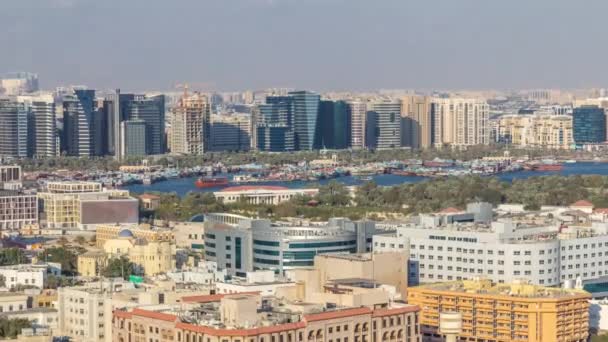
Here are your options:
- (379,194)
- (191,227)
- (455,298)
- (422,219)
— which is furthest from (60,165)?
(455,298)

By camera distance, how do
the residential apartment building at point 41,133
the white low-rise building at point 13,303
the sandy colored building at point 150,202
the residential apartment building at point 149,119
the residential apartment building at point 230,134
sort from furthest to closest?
the residential apartment building at point 230,134 → the residential apartment building at point 149,119 → the residential apartment building at point 41,133 → the sandy colored building at point 150,202 → the white low-rise building at point 13,303

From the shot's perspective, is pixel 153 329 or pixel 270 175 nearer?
pixel 153 329

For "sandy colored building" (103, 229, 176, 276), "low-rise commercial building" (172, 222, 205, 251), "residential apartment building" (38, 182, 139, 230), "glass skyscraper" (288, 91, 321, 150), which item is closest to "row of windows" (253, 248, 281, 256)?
"sandy colored building" (103, 229, 176, 276)

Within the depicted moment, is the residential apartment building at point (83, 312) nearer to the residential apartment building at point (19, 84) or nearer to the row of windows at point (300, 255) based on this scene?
the row of windows at point (300, 255)

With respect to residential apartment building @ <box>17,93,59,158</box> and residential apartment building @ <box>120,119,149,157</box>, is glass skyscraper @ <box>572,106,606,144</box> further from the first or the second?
residential apartment building @ <box>17,93,59,158</box>

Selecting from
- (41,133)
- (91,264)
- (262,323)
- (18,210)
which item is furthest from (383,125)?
(262,323)

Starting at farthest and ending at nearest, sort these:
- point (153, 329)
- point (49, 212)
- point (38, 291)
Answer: point (49, 212) < point (38, 291) < point (153, 329)

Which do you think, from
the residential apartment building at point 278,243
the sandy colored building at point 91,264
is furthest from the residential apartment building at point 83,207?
the residential apartment building at point 278,243

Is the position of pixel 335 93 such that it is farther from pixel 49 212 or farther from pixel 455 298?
pixel 455 298
